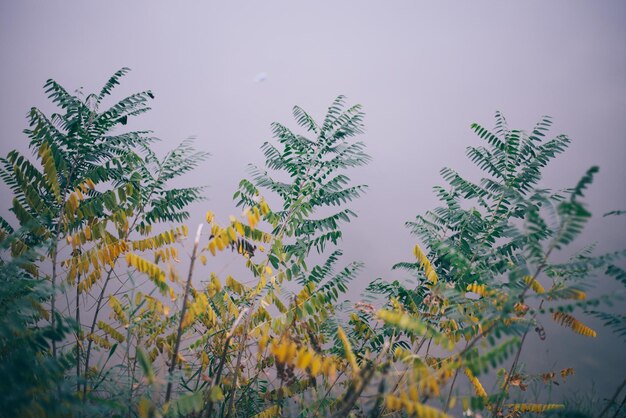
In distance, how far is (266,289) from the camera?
381cm

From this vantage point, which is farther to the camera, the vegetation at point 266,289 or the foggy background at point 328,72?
the foggy background at point 328,72

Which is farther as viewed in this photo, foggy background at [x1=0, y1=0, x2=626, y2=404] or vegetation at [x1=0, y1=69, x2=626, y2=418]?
foggy background at [x1=0, y1=0, x2=626, y2=404]

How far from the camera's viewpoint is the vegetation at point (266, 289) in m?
1.73

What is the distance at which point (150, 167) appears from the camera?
4434mm

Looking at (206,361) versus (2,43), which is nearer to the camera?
(206,361)

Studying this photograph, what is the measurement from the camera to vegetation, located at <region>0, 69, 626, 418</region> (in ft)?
5.66

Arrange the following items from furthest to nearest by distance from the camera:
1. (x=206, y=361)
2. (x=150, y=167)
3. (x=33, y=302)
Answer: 1. (x=150, y=167)
2. (x=206, y=361)
3. (x=33, y=302)

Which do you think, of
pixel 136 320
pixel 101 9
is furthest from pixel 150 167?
pixel 101 9

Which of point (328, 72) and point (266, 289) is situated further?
point (328, 72)

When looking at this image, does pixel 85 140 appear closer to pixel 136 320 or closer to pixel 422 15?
pixel 136 320

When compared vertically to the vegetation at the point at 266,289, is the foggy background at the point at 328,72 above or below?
above

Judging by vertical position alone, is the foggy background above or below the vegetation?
above

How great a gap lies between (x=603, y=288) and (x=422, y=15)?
7734 millimetres

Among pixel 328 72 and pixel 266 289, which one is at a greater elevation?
pixel 328 72
